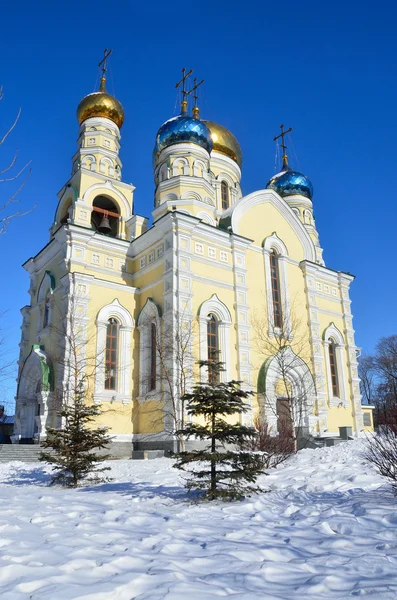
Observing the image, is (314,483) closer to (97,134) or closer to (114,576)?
(114,576)

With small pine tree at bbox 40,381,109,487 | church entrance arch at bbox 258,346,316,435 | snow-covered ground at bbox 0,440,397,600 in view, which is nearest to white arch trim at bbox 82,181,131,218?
church entrance arch at bbox 258,346,316,435

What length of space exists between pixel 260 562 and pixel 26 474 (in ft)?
27.3

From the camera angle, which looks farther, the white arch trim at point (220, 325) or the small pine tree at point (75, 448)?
the white arch trim at point (220, 325)

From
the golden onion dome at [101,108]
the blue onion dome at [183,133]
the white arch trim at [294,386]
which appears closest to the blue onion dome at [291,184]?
the blue onion dome at [183,133]

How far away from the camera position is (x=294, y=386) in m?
19.0

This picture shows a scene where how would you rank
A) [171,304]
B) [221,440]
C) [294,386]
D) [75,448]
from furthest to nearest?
[294,386], [171,304], [75,448], [221,440]

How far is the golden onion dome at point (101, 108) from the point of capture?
21.2 m

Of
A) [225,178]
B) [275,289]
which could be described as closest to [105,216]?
[225,178]

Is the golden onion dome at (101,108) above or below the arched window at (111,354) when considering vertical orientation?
above

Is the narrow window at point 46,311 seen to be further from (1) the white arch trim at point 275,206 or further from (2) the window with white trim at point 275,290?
(2) the window with white trim at point 275,290

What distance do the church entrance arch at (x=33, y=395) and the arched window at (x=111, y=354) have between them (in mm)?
1940

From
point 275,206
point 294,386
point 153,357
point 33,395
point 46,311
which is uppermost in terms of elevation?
point 275,206

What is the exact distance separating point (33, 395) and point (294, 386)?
10097 mm

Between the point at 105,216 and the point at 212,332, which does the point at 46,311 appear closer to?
the point at 105,216
